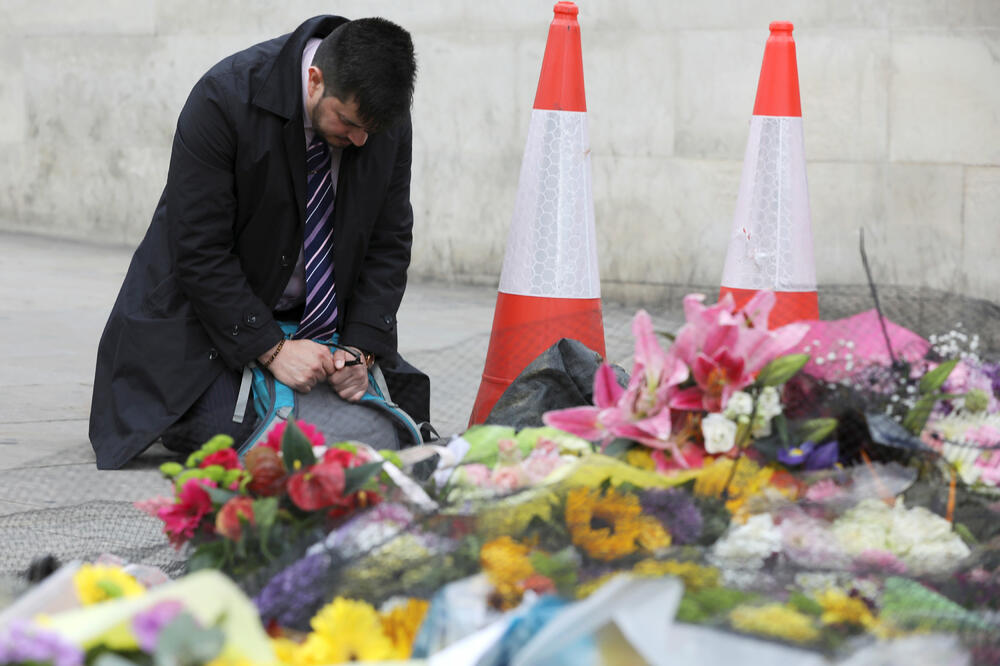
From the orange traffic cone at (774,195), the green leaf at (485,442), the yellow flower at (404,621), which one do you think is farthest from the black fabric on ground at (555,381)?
the orange traffic cone at (774,195)

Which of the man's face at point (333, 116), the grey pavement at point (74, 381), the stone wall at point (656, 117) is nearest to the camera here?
the grey pavement at point (74, 381)

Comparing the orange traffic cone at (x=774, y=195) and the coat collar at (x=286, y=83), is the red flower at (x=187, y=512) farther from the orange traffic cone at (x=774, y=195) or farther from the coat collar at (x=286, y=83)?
the orange traffic cone at (x=774, y=195)

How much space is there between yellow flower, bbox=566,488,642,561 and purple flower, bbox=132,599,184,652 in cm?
54

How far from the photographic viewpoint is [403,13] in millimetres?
7777

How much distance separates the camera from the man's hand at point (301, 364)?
3602mm

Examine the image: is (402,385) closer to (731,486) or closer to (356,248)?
(356,248)

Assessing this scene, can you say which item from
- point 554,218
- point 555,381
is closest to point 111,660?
point 555,381

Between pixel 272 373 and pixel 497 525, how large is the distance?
199 centimetres

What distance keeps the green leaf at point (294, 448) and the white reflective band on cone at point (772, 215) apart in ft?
8.99

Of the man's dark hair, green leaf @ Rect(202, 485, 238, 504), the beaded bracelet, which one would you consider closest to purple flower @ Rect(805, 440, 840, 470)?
green leaf @ Rect(202, 485, 238, 504)

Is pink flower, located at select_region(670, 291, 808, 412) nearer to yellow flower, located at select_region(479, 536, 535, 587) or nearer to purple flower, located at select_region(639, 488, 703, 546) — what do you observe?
purple flower, located at select_region(639, 488, 703, 546)

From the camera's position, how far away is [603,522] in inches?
69.9

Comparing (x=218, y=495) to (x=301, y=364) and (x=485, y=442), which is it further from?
(x=301, y=364)

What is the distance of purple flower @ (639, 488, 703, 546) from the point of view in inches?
69.7
